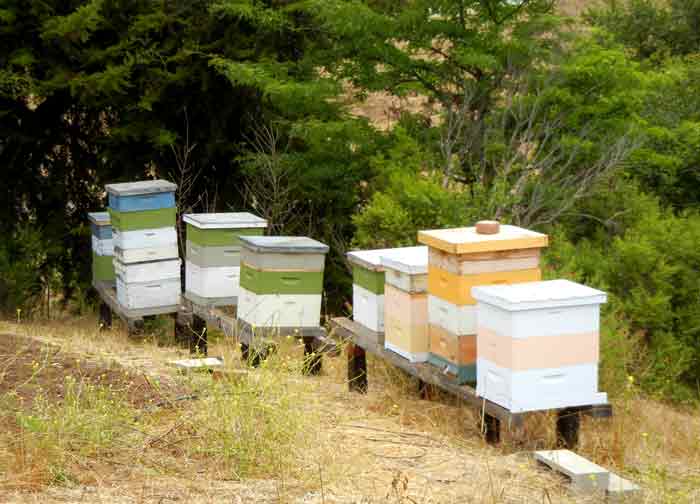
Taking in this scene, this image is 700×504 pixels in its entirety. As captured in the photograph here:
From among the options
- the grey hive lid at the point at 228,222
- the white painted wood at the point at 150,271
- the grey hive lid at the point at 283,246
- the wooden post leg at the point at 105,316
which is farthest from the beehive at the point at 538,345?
the wooden post leg at the point at 105,316

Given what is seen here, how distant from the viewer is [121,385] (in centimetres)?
646

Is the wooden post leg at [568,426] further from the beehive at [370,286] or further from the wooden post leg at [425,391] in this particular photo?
the beehive at [370,286]

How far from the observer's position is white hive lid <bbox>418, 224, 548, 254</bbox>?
6.10 meters

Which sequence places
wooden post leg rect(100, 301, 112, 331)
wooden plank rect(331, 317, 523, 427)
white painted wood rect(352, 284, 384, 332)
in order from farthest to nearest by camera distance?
wooden post leg rect(100, 301, 112, 331) → white painted wood rect(352, 284, 384, 332) → wooden plank rect(331, 317, 523, 427)

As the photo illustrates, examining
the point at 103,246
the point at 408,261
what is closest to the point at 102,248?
the point at 103,246

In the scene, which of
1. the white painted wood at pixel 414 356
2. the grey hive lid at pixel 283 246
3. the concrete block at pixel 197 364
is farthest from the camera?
the grey hive lid at pixel 283 246

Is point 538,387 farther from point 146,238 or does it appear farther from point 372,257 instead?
point 146,238

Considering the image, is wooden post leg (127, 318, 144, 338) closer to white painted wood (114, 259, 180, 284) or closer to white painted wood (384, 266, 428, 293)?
white painted wood (114, 259, 180, 284)

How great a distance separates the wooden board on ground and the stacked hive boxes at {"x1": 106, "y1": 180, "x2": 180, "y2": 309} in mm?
2647

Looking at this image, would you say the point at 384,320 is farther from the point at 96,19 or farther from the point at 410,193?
the point at 96,19

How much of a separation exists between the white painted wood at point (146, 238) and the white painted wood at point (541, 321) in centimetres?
481

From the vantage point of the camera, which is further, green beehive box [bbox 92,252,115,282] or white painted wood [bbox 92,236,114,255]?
green beehive box [bbox 92,252,115,282]

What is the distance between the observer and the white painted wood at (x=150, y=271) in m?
10.1

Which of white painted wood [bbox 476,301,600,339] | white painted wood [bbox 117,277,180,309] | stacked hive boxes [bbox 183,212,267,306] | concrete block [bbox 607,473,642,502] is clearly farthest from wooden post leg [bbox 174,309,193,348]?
concrete block [bbox 607,473,642,502]
